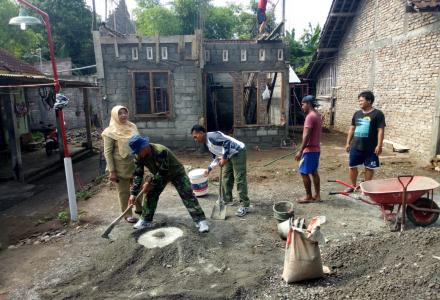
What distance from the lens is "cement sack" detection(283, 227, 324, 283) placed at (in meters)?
3.34

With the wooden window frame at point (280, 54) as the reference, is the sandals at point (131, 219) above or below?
below

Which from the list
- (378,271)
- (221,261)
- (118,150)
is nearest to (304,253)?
(378,271)

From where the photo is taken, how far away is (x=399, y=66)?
10.5m

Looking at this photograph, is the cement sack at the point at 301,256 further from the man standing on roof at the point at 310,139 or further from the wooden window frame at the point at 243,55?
the wooden window frame at the point at 243,55

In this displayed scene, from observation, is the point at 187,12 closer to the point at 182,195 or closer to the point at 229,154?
the point at 229,154

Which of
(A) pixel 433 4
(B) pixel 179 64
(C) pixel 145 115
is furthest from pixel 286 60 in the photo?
(C) pixel 145 115

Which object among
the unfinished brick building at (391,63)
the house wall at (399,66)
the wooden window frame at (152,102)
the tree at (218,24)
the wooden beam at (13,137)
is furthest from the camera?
the tree at (218,24)

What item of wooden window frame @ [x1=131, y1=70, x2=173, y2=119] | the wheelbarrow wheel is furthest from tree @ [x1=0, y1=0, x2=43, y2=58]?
the wheelbarrow wheel

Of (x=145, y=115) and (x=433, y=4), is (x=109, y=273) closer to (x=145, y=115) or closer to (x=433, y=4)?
(x=145, y=115)

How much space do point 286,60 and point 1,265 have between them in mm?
9511

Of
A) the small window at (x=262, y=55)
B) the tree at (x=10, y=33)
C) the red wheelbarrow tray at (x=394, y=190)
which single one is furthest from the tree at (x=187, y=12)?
the red wheelbarrow tray at (x=394, y=190)

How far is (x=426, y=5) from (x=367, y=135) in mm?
4748

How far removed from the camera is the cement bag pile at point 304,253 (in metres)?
3.32

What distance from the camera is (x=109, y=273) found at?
385cm
